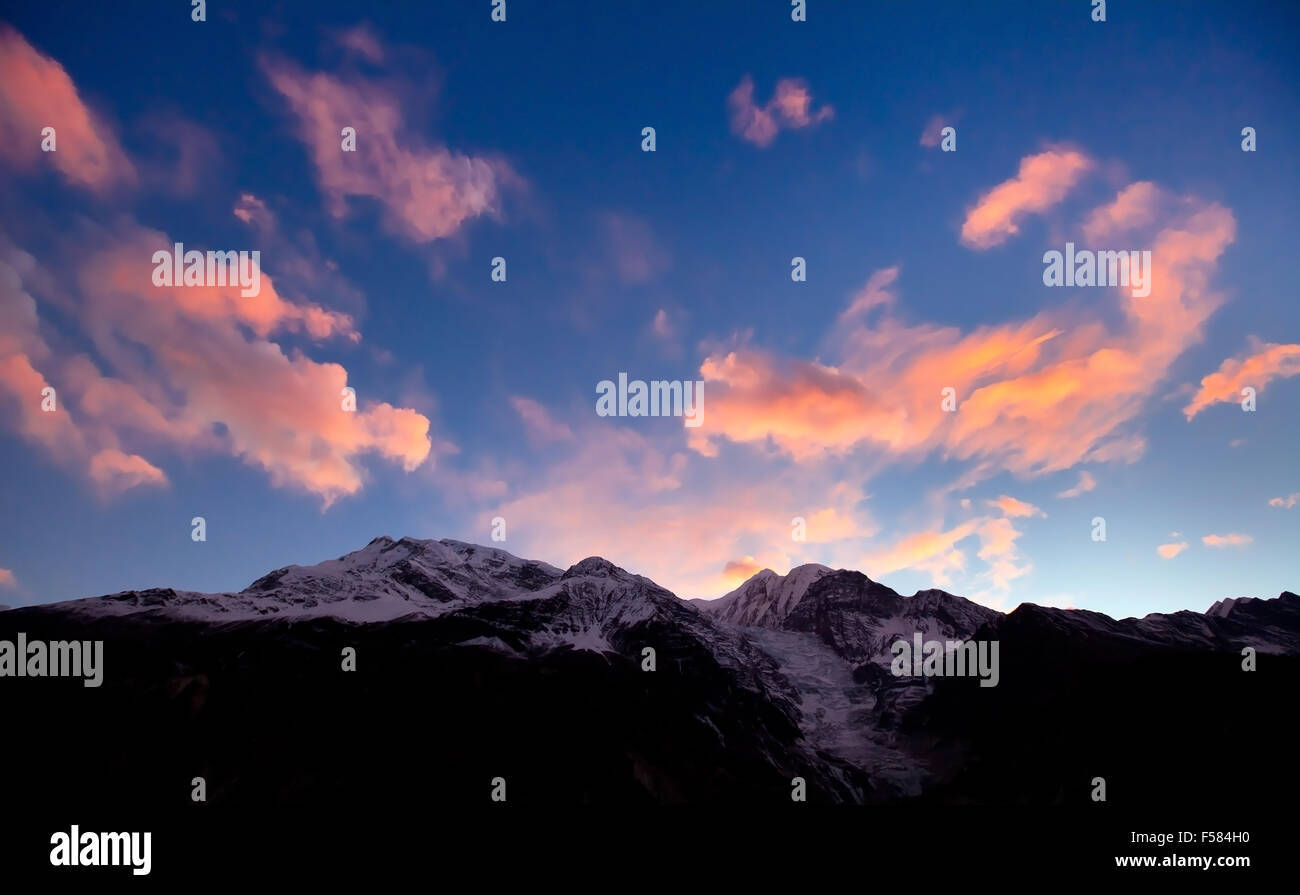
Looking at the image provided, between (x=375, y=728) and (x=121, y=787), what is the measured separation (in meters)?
54.8

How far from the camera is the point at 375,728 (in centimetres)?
17238

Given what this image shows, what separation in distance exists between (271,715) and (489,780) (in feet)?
203
